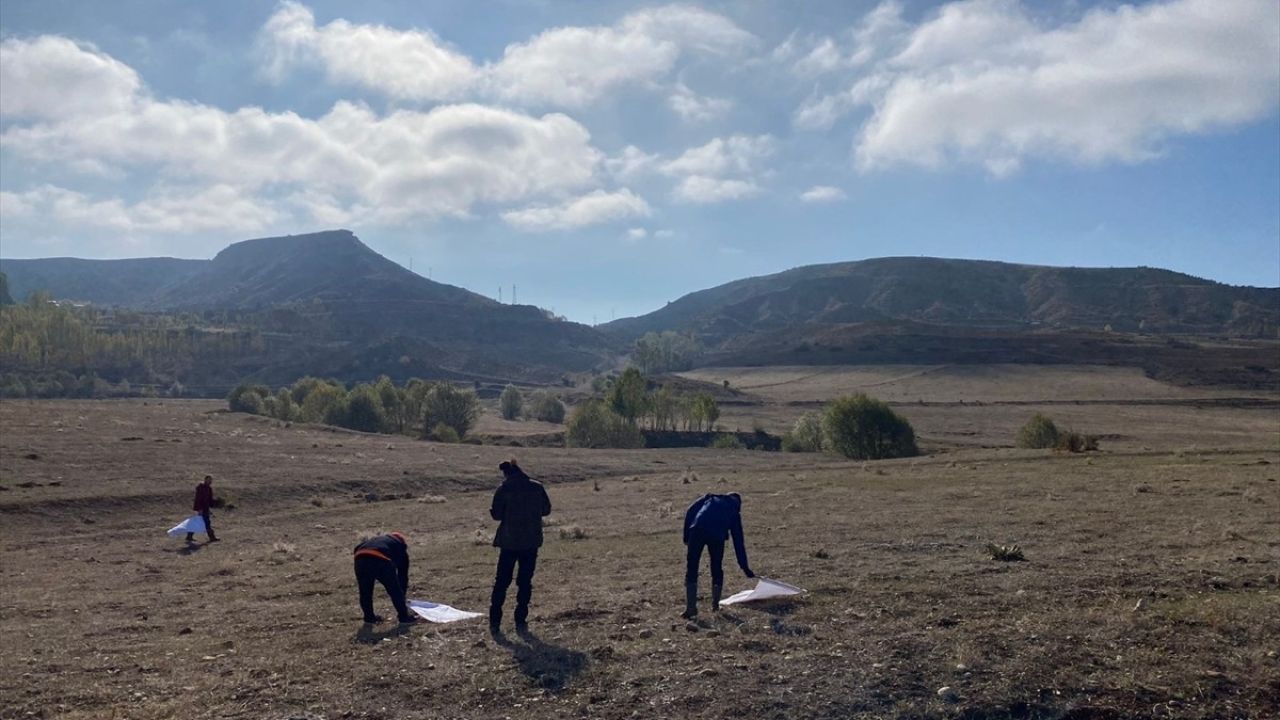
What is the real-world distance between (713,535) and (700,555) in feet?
1.62

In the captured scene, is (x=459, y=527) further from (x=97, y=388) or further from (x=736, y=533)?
(x=97, y=388)

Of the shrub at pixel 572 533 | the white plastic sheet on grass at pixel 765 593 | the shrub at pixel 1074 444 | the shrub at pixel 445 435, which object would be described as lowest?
the shrub at pixel 445 435

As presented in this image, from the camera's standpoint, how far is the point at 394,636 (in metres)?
13.2

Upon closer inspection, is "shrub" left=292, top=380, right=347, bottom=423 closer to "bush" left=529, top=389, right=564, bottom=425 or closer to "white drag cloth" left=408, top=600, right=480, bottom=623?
"bush" left=529, top=389, right=564, bottom=425

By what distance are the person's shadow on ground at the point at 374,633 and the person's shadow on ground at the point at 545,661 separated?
1713mm

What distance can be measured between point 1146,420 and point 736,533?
110293 mm

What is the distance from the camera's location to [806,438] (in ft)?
310

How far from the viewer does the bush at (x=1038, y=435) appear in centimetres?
7125

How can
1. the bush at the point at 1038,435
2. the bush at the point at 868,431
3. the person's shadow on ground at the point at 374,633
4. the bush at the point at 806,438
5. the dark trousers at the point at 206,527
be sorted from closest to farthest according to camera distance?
the person's shadow on ground at the point at 374,633, the dark trousers at the point at 206,527, the bush at the point at 1038,435, the bush at the point at 868,431, the bush at the point at 806,438

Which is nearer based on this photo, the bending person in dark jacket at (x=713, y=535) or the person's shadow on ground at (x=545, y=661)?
the person's shadow on ground at (x=545, y=661)

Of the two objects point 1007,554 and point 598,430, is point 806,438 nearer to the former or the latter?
point 598,430

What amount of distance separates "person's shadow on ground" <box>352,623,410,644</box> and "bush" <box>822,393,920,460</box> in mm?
64541

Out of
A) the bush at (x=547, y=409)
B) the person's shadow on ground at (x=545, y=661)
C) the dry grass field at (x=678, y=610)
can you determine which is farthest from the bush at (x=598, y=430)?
the person's shadow on ground at (x=545, y=661)

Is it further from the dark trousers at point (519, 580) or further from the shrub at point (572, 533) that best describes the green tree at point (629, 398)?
the dark trousers at point (519, 580)
